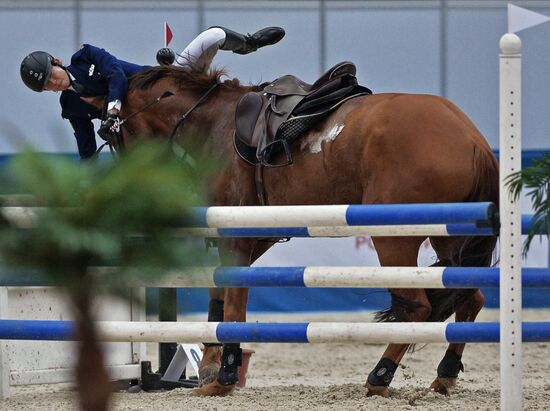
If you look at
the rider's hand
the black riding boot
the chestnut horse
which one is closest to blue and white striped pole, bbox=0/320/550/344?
the chestnut horse

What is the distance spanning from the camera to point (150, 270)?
→ 133 centimetres

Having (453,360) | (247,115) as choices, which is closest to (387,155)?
(247,115)

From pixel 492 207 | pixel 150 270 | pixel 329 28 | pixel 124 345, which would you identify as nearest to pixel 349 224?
pixel 492 207

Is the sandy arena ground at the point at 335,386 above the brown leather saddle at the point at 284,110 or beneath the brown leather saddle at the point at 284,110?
beneath

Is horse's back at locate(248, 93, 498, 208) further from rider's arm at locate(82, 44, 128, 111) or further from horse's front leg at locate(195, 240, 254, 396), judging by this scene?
rider's arm at locate(82, 44, 128, 111)

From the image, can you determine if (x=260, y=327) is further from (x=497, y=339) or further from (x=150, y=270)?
(x=150, y=270)

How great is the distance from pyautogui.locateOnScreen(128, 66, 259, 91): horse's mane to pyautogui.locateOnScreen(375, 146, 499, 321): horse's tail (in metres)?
1.51

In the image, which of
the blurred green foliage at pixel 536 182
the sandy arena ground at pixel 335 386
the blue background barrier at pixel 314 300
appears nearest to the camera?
the blurred green foliage at pixel 536 182

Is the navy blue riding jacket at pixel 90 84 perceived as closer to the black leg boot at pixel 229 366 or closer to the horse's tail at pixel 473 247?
the black leg boot at pixel 229 366

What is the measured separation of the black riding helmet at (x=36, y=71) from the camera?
5480mm

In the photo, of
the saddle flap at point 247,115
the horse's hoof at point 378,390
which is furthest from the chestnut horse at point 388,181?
the saddle flap at point 247,115

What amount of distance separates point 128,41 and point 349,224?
797cm

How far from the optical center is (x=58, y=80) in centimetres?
562

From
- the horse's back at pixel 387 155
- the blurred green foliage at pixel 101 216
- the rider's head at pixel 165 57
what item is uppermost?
the rider's head at pixel 165 57
